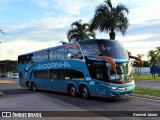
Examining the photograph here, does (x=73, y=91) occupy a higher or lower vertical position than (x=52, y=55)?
lower

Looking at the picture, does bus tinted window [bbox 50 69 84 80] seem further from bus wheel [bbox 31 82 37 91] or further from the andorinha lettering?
bus wheel [bbox 31 82 37 91]

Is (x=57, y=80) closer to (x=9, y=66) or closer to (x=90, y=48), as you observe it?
(x=90, y=48)

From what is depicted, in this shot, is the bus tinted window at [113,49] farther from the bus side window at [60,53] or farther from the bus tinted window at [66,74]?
the bus side window at [60,53]

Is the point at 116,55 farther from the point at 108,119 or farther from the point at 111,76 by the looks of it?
the point at 108,119

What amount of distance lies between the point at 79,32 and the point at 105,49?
79.9 ft

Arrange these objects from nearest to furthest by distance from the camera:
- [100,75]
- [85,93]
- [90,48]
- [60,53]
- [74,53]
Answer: [100,75] → [90,48] → [85,93] → [74,53] → [60,53]

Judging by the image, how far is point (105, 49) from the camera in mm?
18922

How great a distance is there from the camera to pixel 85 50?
2002cm

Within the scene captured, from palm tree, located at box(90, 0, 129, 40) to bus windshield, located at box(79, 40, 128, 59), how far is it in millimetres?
15988

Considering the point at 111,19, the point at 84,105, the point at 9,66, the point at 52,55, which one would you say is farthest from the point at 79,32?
the point at 9,66

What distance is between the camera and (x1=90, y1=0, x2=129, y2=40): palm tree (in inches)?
1405

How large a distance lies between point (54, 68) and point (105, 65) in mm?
7226

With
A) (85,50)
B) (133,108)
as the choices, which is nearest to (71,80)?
(85,50)

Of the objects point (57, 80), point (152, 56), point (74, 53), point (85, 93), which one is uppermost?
point (152, 56)
